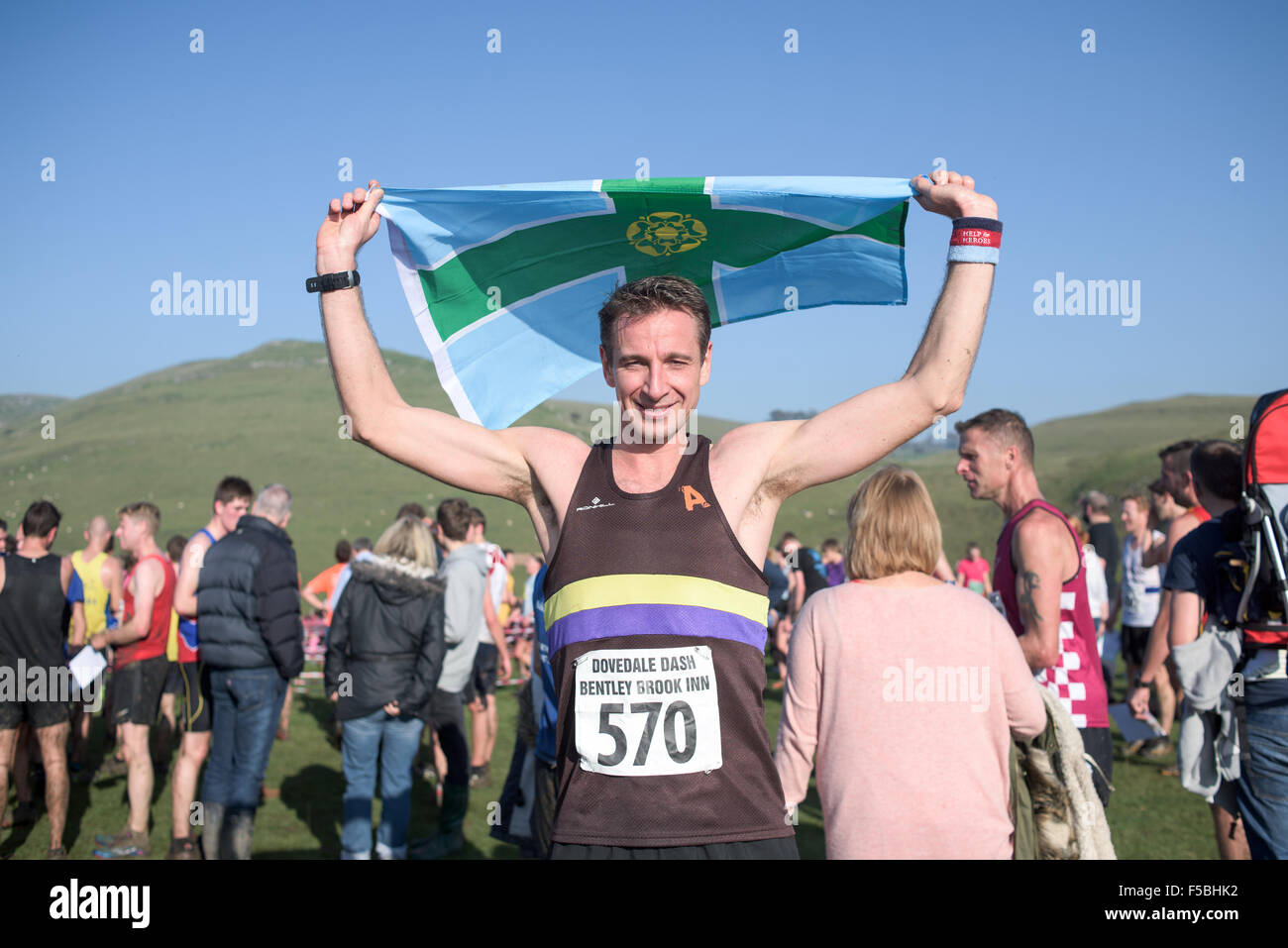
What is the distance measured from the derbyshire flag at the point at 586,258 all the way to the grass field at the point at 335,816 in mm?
4557

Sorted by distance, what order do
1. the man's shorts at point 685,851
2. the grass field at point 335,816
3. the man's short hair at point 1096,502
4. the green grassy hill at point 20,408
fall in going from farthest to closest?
the green grassy hill at point 20,408
the man's short hair at point 1096,502
the grass field at point 335,816
the man's shorts at point 685,851

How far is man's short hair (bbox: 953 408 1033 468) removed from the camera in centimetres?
457

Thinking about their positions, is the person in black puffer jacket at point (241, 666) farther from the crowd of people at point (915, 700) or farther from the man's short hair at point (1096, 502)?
the man's short hair at point (1096, 502)

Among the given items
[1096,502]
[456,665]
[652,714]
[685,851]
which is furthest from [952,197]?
[1096,502]

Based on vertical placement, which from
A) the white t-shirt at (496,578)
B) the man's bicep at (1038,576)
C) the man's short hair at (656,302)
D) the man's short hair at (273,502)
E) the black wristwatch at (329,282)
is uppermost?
the black wristwatch at (329,282)

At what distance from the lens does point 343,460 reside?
73500 millimetres

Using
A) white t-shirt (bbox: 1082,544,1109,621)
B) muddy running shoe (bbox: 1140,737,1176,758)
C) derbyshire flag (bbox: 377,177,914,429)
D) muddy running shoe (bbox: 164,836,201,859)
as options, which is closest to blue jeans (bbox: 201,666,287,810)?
muddy running shoe (bbox: 164,836,201,859)

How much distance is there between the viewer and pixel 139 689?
751 cm

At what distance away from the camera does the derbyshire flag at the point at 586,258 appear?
328cm

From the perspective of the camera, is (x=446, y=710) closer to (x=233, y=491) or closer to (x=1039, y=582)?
(x=233, y=491)

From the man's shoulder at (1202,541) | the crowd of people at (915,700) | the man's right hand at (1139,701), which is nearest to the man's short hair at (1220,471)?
the man's shoulder at (1202,541)

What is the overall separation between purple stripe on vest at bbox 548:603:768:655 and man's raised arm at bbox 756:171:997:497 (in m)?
0.42

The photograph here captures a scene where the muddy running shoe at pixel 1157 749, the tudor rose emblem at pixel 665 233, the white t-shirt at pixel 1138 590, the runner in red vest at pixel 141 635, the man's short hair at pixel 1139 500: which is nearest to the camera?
the tudor rose emblem at pixel 665 233
